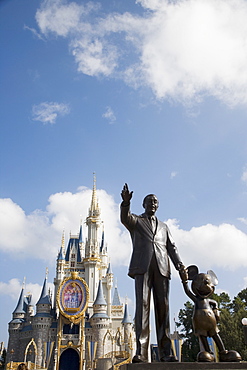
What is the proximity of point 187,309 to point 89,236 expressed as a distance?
25.8 m

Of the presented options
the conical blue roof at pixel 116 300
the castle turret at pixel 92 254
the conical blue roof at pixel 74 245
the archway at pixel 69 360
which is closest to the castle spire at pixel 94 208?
the castle turret at pixel 92 254

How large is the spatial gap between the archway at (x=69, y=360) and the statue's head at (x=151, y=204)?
43413 mm

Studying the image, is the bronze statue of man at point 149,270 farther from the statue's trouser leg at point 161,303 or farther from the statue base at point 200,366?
the statue base at point 200,366

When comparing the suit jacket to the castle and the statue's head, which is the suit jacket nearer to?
the statue's head

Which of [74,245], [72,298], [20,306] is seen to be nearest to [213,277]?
[72,298]

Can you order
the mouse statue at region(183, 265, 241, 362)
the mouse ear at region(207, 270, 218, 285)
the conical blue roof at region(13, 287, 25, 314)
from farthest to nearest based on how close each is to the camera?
the conical blue roof at region(13, 287, 25, 314) < the mouse ear at region(207, 270, 218, 285) < the mouse statue at region(183, 265, 241, 362)

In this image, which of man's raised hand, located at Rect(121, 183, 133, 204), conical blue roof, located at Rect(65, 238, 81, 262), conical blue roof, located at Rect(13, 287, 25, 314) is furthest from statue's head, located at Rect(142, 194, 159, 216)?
conical blue roof, located at Rect(65, 238, 81, 262)

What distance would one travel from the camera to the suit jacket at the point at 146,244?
17.5 ft

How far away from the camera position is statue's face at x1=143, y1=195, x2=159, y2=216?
5902mm

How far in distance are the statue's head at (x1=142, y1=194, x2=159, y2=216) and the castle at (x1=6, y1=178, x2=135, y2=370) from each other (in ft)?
115

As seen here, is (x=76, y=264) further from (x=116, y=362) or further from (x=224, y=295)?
(x=224, y=295)

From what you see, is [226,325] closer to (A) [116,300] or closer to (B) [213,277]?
(B) [213,277]

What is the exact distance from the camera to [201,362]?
4.29 m

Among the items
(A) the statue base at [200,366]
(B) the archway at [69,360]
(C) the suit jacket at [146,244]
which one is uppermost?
(B) the archway at [69,360]
